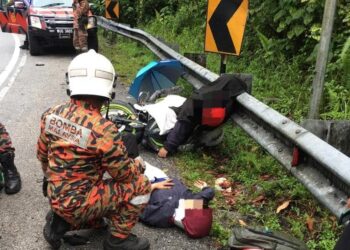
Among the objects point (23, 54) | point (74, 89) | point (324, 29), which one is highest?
point (324, 29)

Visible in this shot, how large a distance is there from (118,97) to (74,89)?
4.38 metres

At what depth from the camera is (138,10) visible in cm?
1711

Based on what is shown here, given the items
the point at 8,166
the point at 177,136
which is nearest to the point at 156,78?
the point at 177,136

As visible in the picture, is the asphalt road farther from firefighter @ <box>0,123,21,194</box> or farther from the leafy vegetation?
the leafy vegetation

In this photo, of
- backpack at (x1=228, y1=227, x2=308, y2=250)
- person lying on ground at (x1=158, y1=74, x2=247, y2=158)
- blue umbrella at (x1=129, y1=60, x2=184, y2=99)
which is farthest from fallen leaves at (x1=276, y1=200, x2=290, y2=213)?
blue umbrella at (x1=129, y1=60, x2=184, y2=99)

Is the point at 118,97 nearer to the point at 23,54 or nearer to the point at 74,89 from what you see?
the point at 74,89

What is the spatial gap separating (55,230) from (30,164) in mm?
1709

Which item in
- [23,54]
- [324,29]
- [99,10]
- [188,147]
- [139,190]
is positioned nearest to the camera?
[139,190]

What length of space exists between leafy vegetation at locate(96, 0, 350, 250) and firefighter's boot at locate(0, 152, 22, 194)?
148 cm

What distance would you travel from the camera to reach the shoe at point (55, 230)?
3.07 meters

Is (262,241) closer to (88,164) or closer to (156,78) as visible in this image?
(88,164)

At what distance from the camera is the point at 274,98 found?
246 inches

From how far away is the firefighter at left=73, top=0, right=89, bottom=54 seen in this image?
11.1 m

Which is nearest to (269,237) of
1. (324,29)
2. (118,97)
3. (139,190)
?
(139,190)
